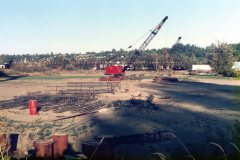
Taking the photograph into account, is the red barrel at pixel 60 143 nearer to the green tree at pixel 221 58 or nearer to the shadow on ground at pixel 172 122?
the shadow on ground at pixel 172 122

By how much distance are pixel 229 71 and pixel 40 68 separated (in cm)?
6195

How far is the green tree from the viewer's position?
92562mm

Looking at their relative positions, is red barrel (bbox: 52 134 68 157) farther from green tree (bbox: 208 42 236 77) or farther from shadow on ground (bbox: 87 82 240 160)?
green tree (bbox: 208 42 236 77)

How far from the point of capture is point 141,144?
71.7ft

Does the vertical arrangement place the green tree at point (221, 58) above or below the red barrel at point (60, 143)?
above

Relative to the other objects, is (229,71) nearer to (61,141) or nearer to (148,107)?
(148,107)

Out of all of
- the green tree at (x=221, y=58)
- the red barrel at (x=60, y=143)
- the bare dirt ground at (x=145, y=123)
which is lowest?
the bare dirt ground at (x=145, y=123)

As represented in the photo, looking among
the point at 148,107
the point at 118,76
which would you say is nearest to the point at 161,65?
the point at 118,76

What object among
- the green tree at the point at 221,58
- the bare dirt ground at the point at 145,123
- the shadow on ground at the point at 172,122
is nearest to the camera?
the shadow on ground at the point at 172,122

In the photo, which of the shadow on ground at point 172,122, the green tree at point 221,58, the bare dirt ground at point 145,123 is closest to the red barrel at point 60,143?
the shadow on ground at point 172,122

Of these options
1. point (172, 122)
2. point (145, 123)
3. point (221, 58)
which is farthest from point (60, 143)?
point (221, 58)

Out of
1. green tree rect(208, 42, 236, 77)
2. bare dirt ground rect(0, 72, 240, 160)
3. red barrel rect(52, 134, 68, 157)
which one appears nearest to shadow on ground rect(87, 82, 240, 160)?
bare dirt ground rect(0, 72, 240, 160)

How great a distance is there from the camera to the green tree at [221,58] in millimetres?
92562

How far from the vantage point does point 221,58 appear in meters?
96.8
